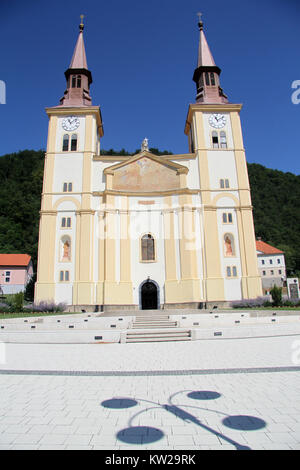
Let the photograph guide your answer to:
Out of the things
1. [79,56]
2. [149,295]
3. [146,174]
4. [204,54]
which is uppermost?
[204,54]

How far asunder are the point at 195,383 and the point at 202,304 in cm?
2054

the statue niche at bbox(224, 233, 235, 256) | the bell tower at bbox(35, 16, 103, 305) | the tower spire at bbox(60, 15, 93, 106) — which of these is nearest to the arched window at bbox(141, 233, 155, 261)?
the bell tower at bbox(35, 16, 103, 305)

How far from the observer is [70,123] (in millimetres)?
31469

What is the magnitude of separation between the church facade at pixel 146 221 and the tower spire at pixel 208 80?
2.29 metres

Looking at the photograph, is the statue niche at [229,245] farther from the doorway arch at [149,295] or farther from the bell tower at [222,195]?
the doorway arch at [149,295]

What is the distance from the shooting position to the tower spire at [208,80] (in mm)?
33375

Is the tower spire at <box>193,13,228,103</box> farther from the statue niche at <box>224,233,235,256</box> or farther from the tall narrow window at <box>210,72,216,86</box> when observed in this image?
the statue niche at <box>224,233,235,256</box>

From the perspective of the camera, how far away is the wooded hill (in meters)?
63.2

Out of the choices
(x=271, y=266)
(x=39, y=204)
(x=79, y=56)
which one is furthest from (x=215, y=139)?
Answer: (x=39, y=204)

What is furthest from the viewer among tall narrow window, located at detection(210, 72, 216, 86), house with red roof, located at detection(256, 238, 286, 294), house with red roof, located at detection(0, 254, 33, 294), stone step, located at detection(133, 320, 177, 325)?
house with red roof, located at detection(256, 238, 286, 294)

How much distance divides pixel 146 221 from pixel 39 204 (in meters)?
45.4

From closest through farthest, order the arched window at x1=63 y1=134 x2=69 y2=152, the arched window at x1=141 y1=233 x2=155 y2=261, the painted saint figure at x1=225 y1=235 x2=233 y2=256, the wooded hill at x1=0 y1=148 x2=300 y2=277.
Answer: the painted saint figure at x1=225 y1=235 x2=233 y2=256
the arched window at x1=141 y1=233 x2=155 y2=261
the arched window at x1=63 y1=134 x2=69 y2=152
the wooded hill at x1=0 y1=148 x2=300 y2=277

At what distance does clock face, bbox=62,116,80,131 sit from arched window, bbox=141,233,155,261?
44.0 feet

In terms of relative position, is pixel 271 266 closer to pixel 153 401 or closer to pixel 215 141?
pixel 215 141
